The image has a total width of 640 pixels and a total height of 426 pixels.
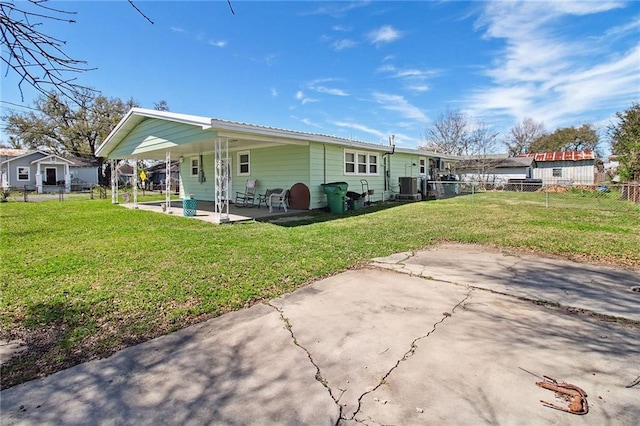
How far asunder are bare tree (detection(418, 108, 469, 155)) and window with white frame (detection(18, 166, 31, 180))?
128ft

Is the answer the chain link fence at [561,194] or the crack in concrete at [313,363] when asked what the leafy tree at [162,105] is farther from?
the crack in concrete at [313,363]

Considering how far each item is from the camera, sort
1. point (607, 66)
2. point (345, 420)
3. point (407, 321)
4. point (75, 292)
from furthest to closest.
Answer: point (607, 66) → point (75, 292) → point (407, 321) → point (345, 420)

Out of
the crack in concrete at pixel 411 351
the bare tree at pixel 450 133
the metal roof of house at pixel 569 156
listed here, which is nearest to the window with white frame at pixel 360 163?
the crack in concrete at pixel 411 351

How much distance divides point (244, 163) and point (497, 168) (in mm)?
27048

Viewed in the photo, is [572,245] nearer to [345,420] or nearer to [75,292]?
[345,420]

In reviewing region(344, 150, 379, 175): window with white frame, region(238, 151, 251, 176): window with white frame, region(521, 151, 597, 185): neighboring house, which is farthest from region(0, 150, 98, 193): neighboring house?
→ region(521, 151, 597, 185): neighboring house

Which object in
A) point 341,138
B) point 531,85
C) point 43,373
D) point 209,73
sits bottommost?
point 43,373

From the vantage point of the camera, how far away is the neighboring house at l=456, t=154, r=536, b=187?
31250 mm

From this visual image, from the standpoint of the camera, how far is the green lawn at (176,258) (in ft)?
9.91

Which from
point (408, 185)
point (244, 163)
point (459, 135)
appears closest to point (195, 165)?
point (244, 163)

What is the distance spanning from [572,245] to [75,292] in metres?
7.60

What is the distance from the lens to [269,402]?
199 cm

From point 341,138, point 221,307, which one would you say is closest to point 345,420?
point 221,307

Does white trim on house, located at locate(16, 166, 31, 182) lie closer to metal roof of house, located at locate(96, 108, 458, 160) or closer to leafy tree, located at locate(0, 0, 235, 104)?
metal roof of house, located at locate(96, 108, 458, 160)
